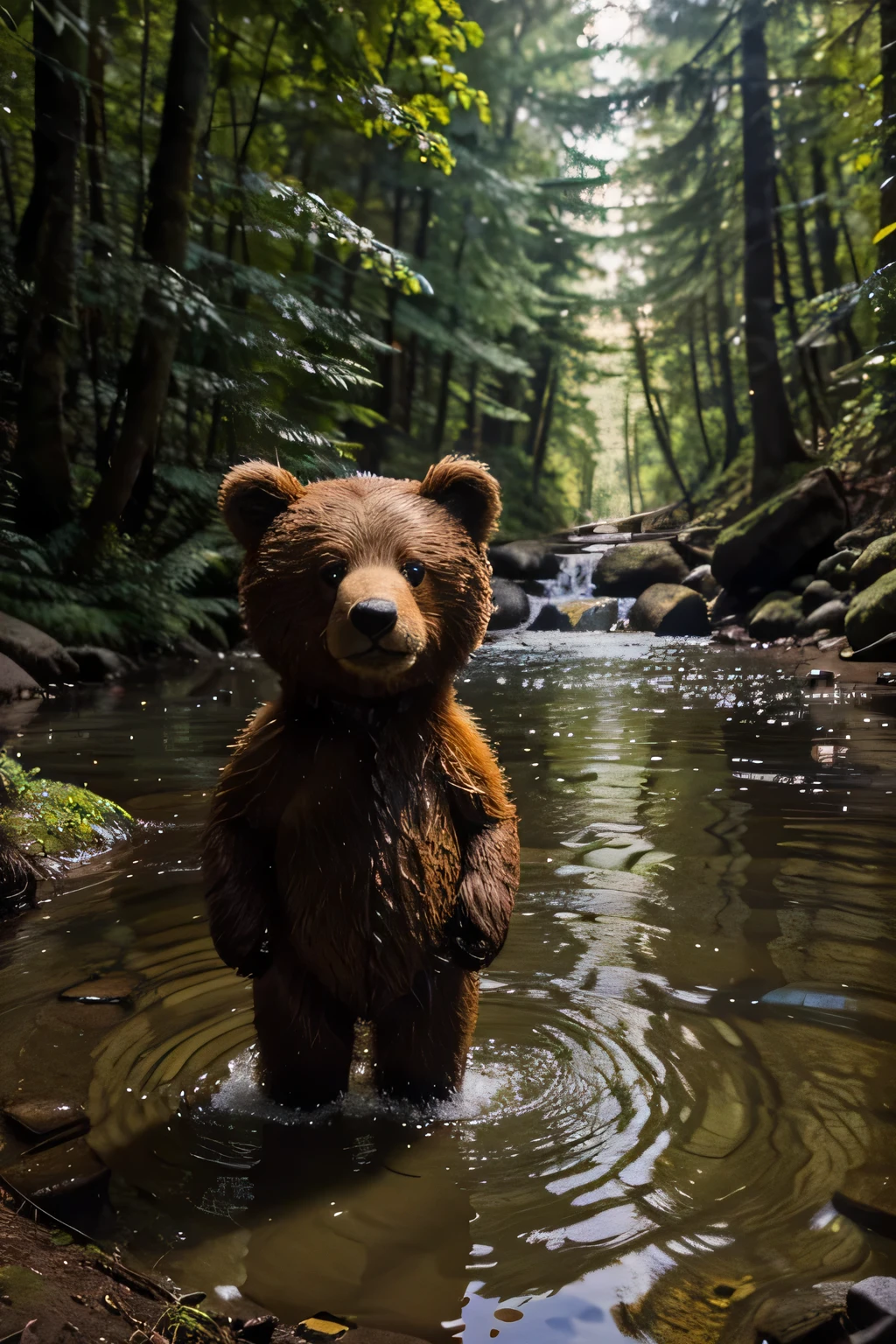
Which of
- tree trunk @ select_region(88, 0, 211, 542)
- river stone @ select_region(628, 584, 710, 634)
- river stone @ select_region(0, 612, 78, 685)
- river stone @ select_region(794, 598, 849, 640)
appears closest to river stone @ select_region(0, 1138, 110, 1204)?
river stone @ select_region(0, 612, 78, 685)


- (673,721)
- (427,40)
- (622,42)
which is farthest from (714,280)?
(673,721)

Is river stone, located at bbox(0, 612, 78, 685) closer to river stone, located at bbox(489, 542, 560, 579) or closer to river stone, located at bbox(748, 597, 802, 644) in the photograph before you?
river stone, located at bbox(748, 597, 802, 644)

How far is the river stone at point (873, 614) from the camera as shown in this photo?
10828mm

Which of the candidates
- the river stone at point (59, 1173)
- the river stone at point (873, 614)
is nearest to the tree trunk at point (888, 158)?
the river stone at point (873, 614)

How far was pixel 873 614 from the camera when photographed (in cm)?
1102

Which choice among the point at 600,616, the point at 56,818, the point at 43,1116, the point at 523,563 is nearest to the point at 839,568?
the point at 600,616

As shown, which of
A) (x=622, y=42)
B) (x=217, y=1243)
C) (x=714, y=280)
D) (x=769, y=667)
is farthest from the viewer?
(x=714, y=280)

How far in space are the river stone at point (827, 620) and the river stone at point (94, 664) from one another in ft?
29.9

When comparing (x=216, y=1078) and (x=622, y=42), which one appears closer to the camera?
(x=216, y=1078)

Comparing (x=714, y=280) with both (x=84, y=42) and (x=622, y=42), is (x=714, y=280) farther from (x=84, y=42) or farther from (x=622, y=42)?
(x=84, y=42)

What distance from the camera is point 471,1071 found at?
274 centimetres

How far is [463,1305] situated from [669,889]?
2.55 metres

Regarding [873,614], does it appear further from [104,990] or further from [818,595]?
[104,990]

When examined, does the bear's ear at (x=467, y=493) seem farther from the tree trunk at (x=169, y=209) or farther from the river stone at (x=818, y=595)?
the river stone at (x=818, y=595)
